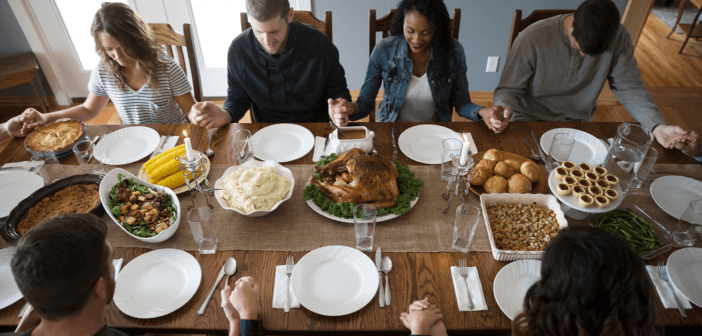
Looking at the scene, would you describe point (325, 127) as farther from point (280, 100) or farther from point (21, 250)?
point (21, 250)

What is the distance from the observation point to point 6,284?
4.39 ft

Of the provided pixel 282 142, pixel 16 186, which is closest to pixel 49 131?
pixel 16 186

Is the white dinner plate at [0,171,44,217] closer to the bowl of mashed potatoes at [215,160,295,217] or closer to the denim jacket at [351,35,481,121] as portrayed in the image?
the bowl of mashed potatoes at [215,160,295,217]

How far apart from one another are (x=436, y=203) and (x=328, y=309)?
2.17 feet

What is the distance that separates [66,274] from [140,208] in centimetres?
54

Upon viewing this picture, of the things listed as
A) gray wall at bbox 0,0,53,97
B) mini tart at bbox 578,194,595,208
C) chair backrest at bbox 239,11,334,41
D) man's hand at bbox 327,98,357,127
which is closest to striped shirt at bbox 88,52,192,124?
chair backrest at bbox 239,11,334,41

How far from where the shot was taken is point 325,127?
2.17 metres

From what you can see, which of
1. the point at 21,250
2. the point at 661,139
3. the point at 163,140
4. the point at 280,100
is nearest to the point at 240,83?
the point at 280,100

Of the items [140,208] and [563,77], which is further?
[563,77]

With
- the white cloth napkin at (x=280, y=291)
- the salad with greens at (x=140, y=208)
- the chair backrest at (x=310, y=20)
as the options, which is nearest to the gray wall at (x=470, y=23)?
the chair backrest at (x=310, y=20)

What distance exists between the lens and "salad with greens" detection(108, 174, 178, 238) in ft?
4.95

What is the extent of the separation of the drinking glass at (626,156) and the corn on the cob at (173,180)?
6.18 feet

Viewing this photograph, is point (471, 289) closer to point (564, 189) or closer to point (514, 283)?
point (514, 283)

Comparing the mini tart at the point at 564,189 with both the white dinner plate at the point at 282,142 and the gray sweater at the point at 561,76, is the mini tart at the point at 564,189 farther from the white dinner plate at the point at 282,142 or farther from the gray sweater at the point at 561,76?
the white dinner plate at the point at 282,142
